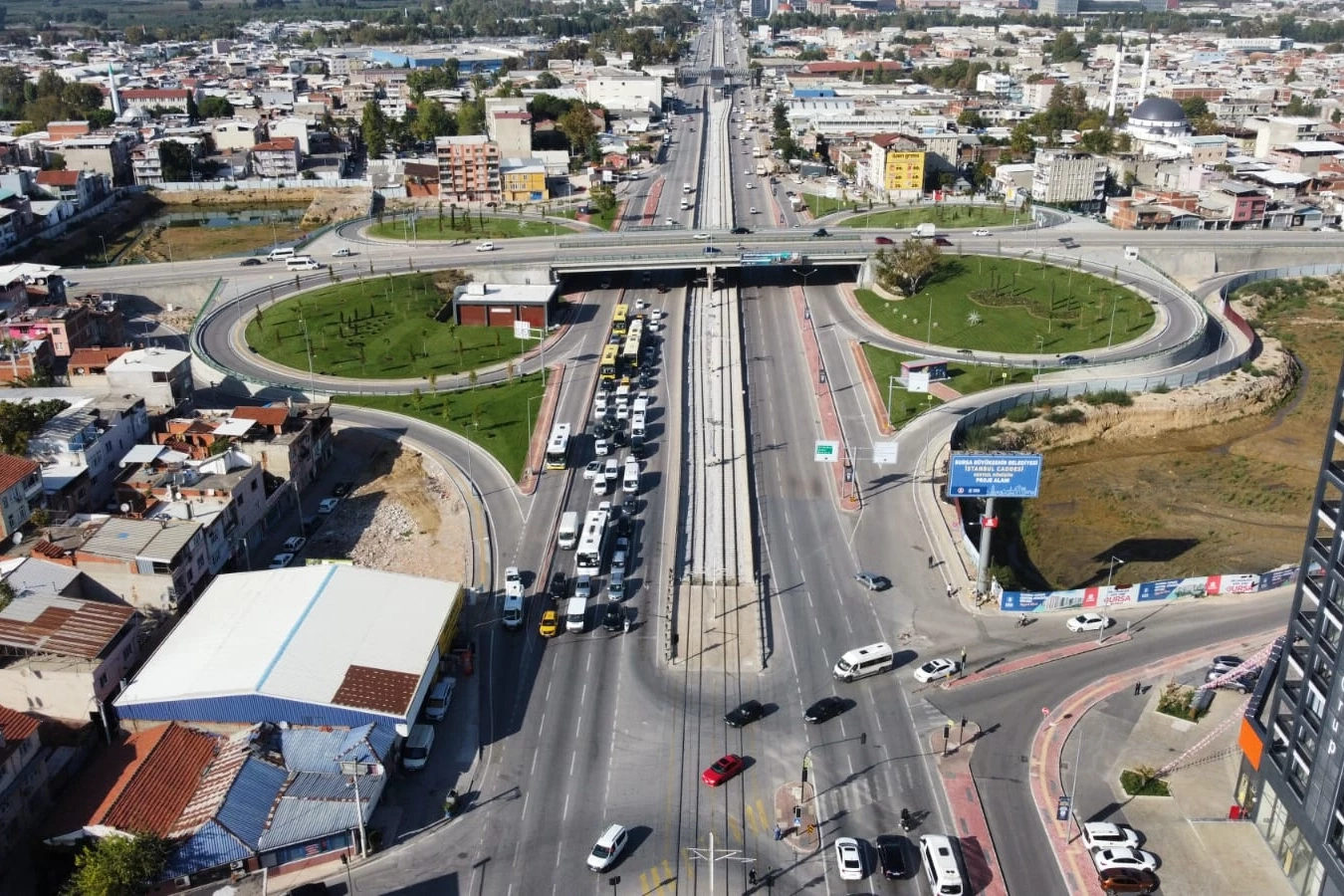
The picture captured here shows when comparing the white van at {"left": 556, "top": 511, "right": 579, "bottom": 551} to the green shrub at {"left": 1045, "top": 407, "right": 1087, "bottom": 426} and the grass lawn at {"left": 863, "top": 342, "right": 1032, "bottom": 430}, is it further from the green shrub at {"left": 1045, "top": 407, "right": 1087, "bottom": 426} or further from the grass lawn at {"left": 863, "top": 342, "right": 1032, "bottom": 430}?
the green shrub at {"left": 1045, "top": 407, "right": 1087, "bottom": 426}

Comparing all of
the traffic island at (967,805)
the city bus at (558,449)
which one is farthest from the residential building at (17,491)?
the traffic island at (967,805)

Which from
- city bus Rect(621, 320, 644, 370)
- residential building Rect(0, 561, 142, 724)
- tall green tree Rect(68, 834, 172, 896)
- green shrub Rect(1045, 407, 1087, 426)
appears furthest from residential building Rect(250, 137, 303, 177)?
tall green tree Rect(68, 834, 172, 896)

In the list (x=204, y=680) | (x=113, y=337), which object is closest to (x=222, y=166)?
(x=113, y=337)

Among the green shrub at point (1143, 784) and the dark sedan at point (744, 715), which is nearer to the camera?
the green shrub at point (1143, 784)

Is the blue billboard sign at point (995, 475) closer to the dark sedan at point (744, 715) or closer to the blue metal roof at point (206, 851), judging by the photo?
the dark sedan at point (744, 715)

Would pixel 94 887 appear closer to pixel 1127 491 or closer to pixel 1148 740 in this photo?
pixel 1148 740

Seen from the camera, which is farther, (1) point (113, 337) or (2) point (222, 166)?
(2) point (222, 166)
